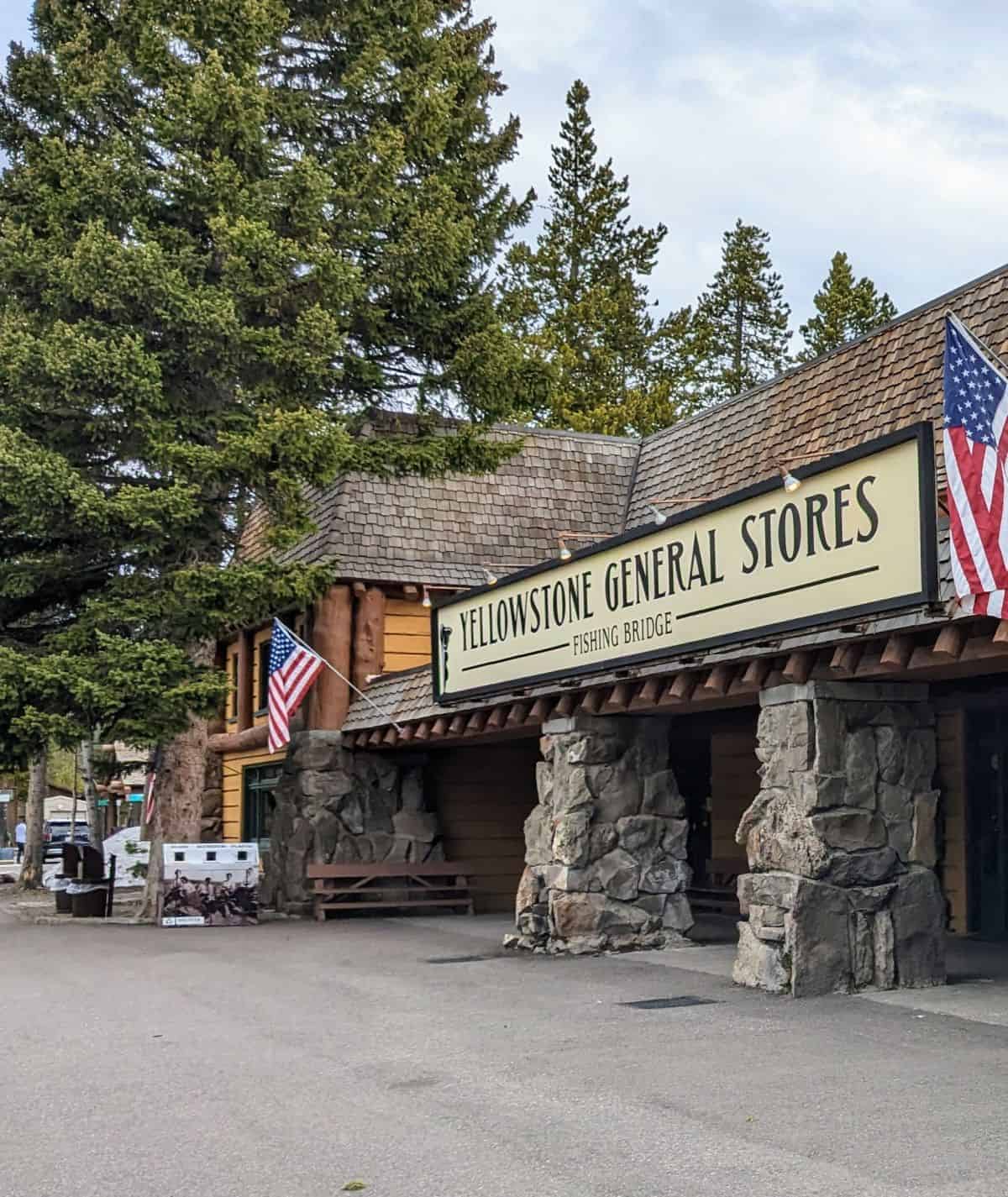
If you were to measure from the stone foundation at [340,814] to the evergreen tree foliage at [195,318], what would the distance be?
6.87 ft

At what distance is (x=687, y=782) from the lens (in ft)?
73.0

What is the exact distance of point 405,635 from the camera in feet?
72.7

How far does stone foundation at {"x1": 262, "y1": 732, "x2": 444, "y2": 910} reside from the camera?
826 inches

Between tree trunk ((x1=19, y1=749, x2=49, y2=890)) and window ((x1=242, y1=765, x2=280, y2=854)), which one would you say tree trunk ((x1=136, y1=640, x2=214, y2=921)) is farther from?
tree trunk ((x1=19, y1=749, x2=49, y2=890))

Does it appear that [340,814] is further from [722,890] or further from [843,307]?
[843,307]

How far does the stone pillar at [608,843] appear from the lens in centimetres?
1533

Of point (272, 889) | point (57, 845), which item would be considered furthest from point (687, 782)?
point (57, 845)

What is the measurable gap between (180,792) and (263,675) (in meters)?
3.75

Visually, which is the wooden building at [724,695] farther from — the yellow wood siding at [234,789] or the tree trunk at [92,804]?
the tree trunk at [92,804]

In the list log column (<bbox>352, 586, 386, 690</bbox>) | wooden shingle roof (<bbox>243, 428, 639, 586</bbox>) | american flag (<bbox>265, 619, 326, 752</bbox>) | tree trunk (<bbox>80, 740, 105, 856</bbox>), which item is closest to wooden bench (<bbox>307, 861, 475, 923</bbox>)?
american flag (<bbox>265, 619, 326, 752</bbox>)

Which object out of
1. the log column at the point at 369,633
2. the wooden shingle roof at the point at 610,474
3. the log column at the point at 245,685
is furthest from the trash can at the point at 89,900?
the wooden shingle roof at the point at 610,474

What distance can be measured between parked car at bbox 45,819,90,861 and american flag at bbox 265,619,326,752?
25.2 meters

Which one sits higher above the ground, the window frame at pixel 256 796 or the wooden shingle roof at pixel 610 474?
the wooden shingle roof at pixel 610 474

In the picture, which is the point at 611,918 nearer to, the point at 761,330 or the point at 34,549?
the point at 34,549
